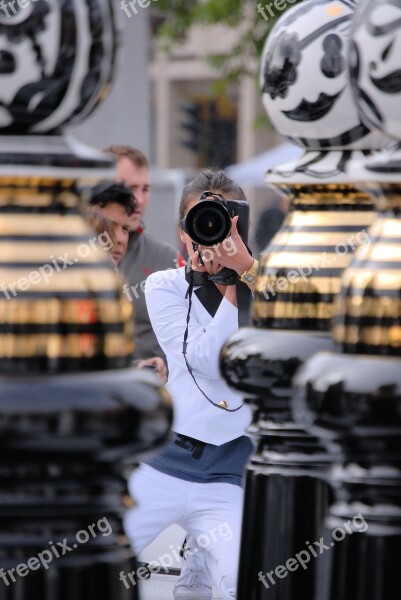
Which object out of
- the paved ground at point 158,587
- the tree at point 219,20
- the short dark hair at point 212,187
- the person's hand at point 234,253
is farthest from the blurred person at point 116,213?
the tree at point 219,20

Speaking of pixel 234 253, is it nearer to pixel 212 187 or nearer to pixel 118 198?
pixel 212 187

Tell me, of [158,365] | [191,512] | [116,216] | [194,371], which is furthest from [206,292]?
[116,216]

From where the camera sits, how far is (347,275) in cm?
263

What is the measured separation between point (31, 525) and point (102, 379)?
0.22 m

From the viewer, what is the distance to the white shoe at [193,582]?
6.32 metres

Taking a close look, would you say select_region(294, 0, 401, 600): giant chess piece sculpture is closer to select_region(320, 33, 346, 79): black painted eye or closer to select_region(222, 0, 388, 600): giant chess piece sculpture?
select_region(222, 0, 388, 600): giant chess piece sculpture

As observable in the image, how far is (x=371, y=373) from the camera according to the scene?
253 cm

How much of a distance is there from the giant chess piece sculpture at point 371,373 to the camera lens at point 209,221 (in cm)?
261

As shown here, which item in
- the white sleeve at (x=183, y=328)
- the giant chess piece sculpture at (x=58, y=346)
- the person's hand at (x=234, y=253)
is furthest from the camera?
the white sleeve at (x=183, y=328)

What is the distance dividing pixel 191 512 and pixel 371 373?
3.74 metres

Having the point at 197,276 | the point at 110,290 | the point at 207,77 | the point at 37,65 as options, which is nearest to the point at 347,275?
the point at 110,290

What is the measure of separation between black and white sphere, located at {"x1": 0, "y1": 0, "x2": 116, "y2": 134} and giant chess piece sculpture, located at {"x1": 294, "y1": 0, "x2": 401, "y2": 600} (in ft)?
1.24

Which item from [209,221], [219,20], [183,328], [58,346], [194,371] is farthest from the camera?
[219,20]

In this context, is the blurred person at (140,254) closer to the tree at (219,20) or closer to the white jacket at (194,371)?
the white jacket at (194,371)
